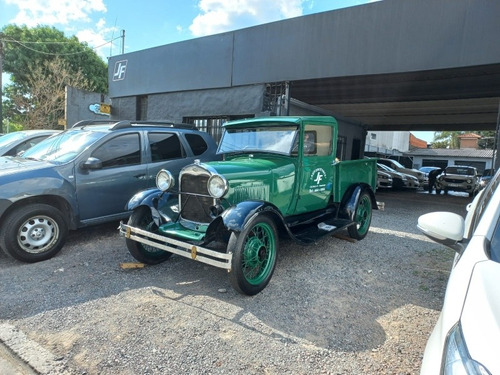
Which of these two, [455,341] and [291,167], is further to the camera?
[291,167]

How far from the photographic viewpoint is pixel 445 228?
7.11ft

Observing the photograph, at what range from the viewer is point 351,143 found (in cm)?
1580

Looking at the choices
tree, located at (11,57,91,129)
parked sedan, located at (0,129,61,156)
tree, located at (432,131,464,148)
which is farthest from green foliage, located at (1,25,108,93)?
tree, located at (432,131,464,148)

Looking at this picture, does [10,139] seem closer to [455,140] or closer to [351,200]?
[351,200]

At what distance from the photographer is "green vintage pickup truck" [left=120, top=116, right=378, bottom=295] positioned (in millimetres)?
3660

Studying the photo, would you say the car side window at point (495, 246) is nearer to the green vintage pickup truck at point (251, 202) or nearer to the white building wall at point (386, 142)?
the green vintage pickup truck at point (251, 202)

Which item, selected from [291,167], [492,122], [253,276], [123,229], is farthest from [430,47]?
[492,122]

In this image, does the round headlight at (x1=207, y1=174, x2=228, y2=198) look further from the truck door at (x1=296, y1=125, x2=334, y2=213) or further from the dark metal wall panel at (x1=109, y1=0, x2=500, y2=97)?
the dark metal wall panel at (x1=109, y1=0, x2=500, y2=97)

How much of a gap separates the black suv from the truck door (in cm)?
247

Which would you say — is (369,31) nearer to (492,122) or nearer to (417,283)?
(417,283)

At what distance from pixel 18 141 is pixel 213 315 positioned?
6.63 meters

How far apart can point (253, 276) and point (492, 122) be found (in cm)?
1705

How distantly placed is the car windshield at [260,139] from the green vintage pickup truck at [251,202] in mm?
16

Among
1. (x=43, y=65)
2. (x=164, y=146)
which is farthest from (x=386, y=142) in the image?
(x=164, y=146)
